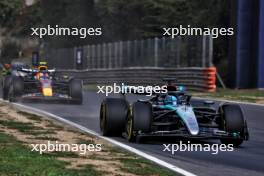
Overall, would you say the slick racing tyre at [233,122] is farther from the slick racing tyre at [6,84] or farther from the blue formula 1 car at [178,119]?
the slick racing tyre at [6,84]

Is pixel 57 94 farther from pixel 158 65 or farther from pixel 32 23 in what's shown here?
pixel 32 23

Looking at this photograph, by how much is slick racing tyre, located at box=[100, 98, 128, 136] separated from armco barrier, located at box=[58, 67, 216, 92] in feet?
48.1

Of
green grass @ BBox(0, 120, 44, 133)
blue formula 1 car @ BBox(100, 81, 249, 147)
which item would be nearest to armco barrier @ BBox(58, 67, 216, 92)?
green grass @ BBox(0, 120, 44, 133)

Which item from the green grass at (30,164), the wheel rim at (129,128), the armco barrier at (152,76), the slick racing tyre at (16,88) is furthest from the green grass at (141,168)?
the armco barrier at (152,76)

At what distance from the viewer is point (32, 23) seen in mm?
73312

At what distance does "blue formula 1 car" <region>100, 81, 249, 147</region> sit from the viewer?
11859 millimetres

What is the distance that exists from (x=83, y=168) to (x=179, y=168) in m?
1.25

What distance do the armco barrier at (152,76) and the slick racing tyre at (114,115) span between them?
48.1ft

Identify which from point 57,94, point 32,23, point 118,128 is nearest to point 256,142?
point 118,128

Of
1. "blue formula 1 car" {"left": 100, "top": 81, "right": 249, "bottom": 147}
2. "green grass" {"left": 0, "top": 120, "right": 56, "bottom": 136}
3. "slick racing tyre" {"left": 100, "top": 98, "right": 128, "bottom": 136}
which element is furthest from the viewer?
"green grass" {"left": 0, "top": 120, "right": 56, "bottom": 136}

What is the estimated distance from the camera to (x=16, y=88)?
907 inches

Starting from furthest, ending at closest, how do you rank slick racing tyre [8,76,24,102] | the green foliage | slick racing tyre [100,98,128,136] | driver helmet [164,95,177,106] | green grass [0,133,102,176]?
the green foliage, slick racing tyre [8,76,24,102], slick racing tyre [100,98,128,136], driver helmet [164,95,177,106], green grass [0,133,102,176]

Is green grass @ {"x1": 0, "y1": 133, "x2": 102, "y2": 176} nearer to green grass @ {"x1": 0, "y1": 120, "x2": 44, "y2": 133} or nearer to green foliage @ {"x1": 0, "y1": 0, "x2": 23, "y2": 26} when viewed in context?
green grass @ {"x1": 0, "y1": 120, "x2": 44, "y2": 133}

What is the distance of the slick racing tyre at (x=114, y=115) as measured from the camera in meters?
12.9
